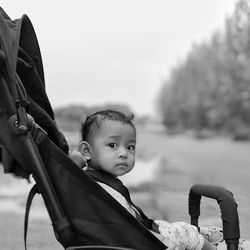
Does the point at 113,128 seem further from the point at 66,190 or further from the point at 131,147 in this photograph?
the point at 66,190

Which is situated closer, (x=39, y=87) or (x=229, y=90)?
(x=39, y=87)

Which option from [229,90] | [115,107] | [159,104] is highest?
[115,107]

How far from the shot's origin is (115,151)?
2.51m

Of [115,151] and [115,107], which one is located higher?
[115,107]

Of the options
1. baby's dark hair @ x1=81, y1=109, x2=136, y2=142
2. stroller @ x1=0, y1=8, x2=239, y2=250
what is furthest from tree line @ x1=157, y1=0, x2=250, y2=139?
stroller @ x1=0, y1=8, x2=239, y2=250

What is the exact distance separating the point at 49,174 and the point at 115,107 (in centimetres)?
65

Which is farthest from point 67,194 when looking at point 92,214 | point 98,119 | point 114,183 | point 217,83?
point 217,83

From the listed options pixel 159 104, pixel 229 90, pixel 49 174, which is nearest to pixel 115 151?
pixel 49 174

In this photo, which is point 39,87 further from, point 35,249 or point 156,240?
point 35,249

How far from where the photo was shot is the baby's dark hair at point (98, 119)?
2.55 m

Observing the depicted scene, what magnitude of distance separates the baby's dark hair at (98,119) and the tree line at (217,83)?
21039mm

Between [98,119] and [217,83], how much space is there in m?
43.0

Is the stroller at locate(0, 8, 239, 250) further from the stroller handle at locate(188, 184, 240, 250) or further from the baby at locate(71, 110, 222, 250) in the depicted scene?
the baby at locate(71, 110, 222, 250)

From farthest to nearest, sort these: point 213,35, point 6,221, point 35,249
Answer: point 213,35 → point 6,221 → point 35,249
